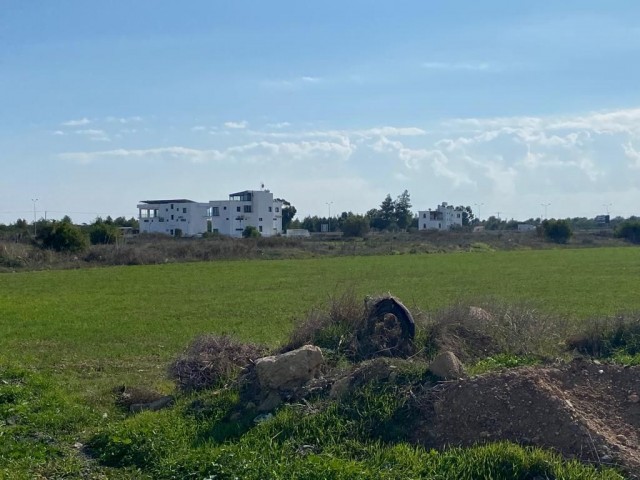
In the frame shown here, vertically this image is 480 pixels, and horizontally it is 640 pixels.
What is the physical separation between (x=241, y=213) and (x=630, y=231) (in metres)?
57.2

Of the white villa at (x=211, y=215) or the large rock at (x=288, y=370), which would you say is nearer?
the large rock at (x=288, y=370)

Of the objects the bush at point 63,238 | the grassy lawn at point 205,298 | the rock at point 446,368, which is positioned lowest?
the grassy lawn at point 205,298

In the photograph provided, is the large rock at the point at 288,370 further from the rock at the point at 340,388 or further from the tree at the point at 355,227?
the tree at the point at 355,227

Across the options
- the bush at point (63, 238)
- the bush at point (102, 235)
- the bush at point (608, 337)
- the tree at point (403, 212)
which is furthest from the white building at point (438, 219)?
the bush at point (608, 337)

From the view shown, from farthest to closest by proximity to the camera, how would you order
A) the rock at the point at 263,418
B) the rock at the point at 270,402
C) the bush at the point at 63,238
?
the bush at the point at 63,238 → the rock at the point at 270,402 → the rock at the point at 263,418

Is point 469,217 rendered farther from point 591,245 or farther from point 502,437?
point 502,437

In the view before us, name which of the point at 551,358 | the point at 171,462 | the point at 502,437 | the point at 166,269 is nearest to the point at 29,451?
the point at 171,462

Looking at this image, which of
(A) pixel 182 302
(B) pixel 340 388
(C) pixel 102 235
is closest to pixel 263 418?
(B) pixel 340 388

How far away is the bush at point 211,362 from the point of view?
10398mm

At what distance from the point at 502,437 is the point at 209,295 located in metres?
26.4

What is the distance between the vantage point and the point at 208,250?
6994 cm

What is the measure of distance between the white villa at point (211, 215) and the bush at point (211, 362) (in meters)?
108

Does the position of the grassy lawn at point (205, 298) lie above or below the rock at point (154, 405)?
below

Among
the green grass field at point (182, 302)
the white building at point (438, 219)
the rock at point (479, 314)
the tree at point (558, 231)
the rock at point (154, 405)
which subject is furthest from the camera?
the white building at point (438, 219)
